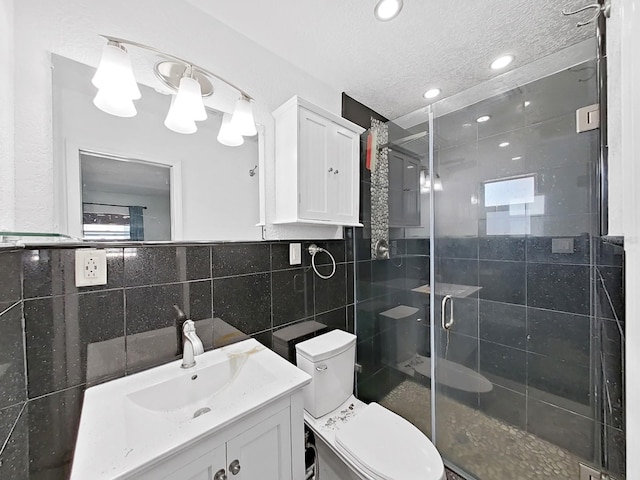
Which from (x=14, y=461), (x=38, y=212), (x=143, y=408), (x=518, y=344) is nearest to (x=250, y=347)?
(x=143, y=408)

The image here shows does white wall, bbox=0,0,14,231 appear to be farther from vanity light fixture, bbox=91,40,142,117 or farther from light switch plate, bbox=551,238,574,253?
light switch plate, bbox=551,238,574,253

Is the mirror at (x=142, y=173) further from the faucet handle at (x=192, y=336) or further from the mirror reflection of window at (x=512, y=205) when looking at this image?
the mirror reflection of window at (x=512, y=205)

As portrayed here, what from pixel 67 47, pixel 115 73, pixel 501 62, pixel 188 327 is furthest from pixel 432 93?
pixel 188 327

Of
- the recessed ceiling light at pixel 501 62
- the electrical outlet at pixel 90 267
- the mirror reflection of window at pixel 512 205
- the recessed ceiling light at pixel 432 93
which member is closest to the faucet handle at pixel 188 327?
the electrical outlet at pixel 90 267

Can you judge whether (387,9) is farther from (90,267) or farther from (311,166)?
(90,267)

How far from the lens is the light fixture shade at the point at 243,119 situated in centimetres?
128

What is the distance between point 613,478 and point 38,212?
2.53m

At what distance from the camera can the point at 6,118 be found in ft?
2.45

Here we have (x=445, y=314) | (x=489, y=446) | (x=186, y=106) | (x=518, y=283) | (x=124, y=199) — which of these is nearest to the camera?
(x=124, y=199)

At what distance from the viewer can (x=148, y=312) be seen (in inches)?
40.7

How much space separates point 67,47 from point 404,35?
1496mm

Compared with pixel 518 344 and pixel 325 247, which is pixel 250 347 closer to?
pixel 325 247

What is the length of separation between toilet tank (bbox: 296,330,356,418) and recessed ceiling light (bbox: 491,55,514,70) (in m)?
1.96

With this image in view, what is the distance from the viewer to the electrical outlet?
89cm
